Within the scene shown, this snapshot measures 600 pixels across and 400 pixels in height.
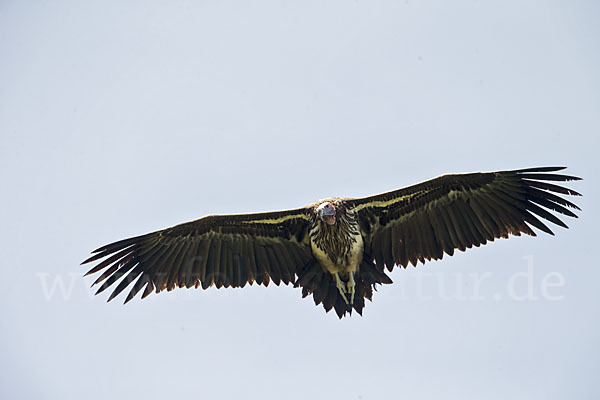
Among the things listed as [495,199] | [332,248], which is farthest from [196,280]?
[495,199]

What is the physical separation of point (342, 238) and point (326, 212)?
0.59m

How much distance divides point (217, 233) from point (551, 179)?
17.7 ft

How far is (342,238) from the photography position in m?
15.3

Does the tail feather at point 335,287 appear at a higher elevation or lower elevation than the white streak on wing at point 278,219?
Answer: lower

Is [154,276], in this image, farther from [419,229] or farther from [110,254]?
[419,229]

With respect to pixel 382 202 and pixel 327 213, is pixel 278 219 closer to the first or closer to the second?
pixel 327 213

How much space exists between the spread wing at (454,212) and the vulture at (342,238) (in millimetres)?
16

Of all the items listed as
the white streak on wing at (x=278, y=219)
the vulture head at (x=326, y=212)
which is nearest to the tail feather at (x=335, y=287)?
the white streak on wing at (x=278, y=219)

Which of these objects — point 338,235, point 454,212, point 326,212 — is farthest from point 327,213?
point 454,212

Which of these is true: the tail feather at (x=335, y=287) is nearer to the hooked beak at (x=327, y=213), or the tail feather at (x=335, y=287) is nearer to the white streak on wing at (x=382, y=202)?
the white streak on wing at (x=382, y=202)

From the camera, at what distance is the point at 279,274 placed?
53.3ft

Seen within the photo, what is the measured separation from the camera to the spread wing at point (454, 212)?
15336mm

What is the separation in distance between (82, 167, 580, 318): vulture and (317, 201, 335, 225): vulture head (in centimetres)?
2

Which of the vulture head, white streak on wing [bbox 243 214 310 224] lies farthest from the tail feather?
the vulture head
